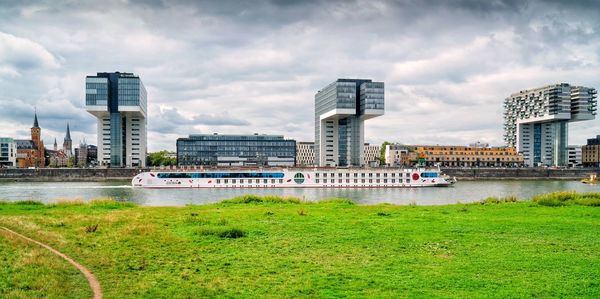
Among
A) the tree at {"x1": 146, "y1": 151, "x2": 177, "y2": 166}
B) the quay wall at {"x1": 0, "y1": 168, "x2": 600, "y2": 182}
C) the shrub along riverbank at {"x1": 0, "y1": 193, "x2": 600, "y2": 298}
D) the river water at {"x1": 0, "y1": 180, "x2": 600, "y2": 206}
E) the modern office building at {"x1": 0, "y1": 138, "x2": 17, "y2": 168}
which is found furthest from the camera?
the tree at {"x1": 146, "y1": 151, "x2": 177, "y2": 166}

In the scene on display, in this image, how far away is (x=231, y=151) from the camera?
607 ft

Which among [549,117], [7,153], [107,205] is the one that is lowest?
[107,205]

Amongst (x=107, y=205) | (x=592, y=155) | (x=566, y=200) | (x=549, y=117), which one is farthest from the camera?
(x=592, y=155)

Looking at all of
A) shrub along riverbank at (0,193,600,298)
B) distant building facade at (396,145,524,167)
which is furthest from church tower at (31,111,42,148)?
shrub along riverbank at (0,193,600,298)

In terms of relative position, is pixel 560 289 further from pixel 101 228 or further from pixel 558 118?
pixel 558 118

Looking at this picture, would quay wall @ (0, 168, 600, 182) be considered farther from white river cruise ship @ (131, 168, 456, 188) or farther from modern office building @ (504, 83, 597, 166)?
white river cruise ship @ (131, 168, 456, 188)

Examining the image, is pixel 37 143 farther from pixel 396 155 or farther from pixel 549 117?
pixel 549 117

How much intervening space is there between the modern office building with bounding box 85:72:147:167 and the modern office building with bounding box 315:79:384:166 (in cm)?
5995

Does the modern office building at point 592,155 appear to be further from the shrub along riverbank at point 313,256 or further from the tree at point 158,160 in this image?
the shrub along riverbank at point 313,256

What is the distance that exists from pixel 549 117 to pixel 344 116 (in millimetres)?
79836

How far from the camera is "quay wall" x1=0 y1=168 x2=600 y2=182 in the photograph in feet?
379

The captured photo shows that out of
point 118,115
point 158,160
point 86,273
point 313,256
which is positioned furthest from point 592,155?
point 86,273

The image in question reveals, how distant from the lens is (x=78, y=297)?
10.2m

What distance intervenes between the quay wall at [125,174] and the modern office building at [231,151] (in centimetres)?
5912
